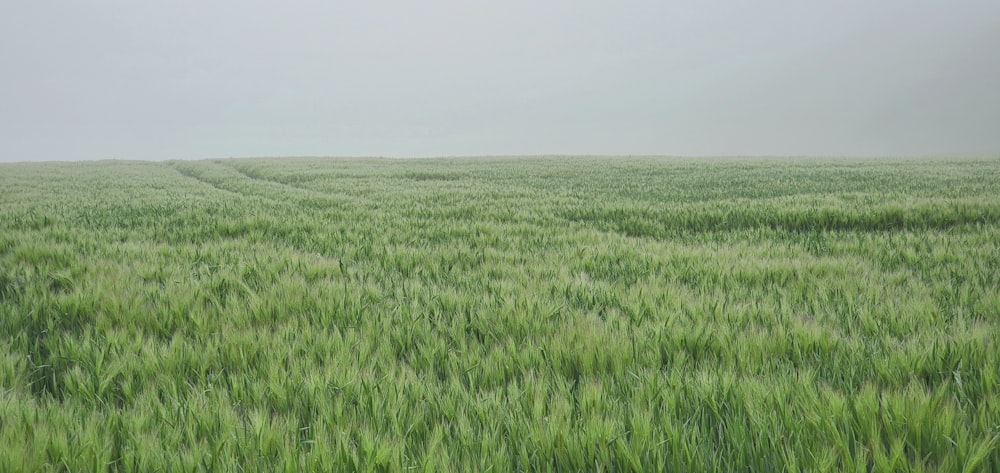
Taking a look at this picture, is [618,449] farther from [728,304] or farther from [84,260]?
[84,260]

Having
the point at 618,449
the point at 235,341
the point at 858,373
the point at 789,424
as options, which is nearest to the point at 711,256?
the point at 858,373

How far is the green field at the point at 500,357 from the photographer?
1.50 m

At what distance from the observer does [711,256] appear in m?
4.85

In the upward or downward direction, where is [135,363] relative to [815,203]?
downward

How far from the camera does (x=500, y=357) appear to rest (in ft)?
7.59

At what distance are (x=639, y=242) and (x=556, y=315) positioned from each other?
3.34m

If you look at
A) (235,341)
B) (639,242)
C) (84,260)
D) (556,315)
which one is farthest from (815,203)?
(84,260)

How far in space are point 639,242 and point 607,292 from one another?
8.97ft

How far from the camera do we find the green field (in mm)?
1498

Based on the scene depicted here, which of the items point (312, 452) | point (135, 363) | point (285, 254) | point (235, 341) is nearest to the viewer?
point (312, 452)

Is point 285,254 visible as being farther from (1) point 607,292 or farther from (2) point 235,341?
(1) point 607,292

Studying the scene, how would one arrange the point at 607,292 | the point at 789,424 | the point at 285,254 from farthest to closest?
1. the point at 285,254
2. the point at 607,292
3. the point at 789,424

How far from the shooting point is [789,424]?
1.59m

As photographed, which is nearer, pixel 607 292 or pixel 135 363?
A: pixel 135 363
